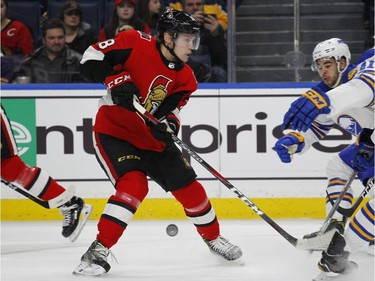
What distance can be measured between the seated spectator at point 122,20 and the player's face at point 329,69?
5.81 feet

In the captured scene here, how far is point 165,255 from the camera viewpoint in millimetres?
4426

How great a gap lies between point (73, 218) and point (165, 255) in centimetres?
50

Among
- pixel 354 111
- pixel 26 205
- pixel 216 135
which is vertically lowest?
pixel 26 205

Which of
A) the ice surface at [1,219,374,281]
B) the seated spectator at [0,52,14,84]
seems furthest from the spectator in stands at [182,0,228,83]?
the seated spectator at [0,52,14,84]

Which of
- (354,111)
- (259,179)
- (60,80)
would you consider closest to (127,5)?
(60,80)

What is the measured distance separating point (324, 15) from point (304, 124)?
2.70 m

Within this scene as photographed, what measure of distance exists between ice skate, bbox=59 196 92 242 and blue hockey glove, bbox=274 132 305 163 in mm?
1250

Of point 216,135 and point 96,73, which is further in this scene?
point 216,135

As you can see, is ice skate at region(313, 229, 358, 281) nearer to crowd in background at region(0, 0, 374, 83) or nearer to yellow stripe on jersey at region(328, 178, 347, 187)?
yellow stripe on jersey at region(328, 178, 347, 187)

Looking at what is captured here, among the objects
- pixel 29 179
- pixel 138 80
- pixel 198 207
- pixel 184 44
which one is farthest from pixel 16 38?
pixel 198 207

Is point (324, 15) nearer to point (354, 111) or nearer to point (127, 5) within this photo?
point (127, 5)

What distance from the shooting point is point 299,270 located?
400 cm

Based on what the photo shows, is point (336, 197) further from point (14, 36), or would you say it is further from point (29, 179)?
point (14, 36)

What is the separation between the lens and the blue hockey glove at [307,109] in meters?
3.24
